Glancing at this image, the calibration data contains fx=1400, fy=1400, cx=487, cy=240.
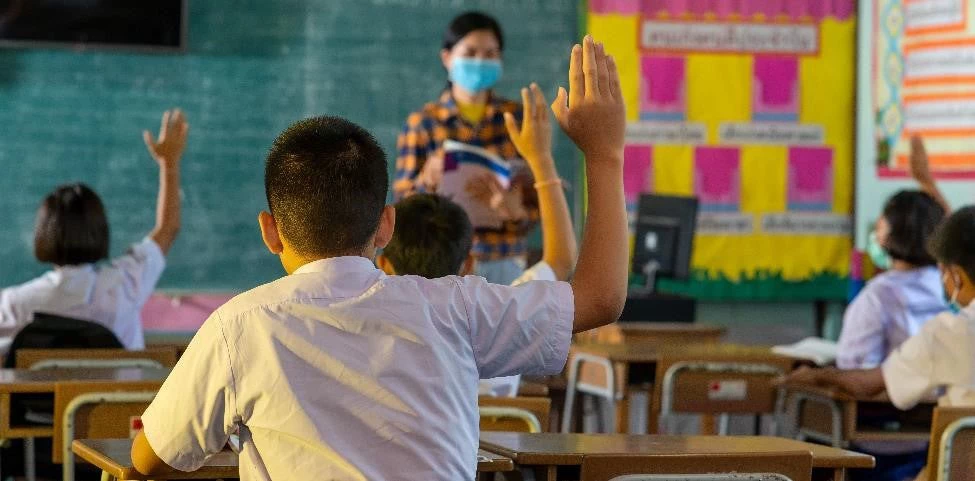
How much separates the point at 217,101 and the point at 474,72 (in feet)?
6.84

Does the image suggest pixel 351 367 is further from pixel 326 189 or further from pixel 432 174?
pixel 432 174

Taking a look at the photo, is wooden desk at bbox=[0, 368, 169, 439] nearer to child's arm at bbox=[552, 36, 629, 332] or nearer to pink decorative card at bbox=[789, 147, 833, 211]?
child's arm at bbox=[552, 36, 629, 332]

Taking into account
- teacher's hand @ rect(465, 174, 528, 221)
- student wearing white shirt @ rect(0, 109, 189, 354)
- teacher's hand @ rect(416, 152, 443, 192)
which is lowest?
student wearing white shirt @ rect(0, 109, 189, 354)

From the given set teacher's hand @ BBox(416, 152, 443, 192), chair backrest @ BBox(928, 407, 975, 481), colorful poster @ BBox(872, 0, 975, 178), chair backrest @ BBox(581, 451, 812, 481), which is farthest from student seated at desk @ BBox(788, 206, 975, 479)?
colorful poster @ BBox(872, 0, 975, 178)

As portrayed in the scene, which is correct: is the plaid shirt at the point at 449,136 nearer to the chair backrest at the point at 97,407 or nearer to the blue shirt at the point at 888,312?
the blue shirt at the point at 888,312

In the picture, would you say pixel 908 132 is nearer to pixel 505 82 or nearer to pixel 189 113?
pixel 505 82

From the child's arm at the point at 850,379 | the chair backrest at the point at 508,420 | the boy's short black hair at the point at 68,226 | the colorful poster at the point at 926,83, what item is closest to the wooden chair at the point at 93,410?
the chair backrest at the point at 508,420

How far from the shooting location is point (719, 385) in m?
4.41

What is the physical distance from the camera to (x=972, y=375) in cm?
322

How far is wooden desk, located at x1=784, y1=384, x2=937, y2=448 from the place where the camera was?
3.74m

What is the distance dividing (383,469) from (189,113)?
535cm

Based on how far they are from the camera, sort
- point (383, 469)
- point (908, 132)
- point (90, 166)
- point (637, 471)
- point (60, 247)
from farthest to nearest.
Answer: point (908, 132)
point (90, 166)
point (60, 247)
point (637, 471)
point (383, 469)

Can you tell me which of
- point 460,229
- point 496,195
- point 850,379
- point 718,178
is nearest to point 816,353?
point 850,379

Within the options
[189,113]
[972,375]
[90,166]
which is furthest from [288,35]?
[972,375]
